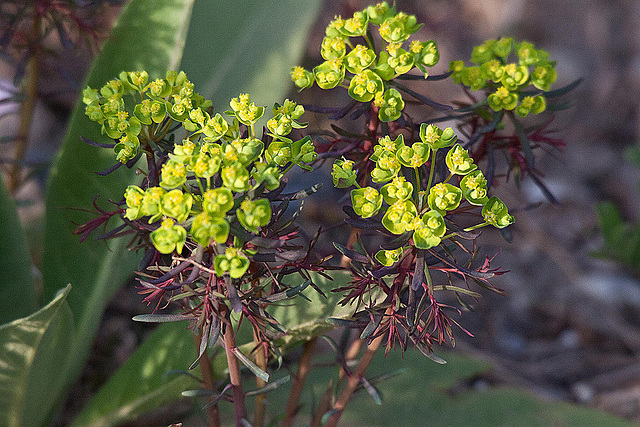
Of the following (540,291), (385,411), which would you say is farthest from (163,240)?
(540,291)

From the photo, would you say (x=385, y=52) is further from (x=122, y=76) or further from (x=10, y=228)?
(x=10, y=228)

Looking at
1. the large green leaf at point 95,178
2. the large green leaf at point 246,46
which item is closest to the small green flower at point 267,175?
the large green leaf at point 95,178

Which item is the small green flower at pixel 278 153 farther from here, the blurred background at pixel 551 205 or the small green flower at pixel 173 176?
the blurred background at pixel 551 205

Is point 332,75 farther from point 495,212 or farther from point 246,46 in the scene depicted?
point 246,46

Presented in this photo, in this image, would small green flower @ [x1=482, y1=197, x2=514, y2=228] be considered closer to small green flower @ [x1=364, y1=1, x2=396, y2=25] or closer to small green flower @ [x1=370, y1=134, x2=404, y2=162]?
small green flower @ [x1=370, y1=134, x2=404, y2=162]

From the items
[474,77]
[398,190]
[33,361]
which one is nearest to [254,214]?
[398,190]
